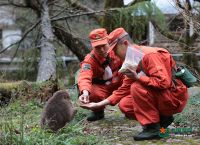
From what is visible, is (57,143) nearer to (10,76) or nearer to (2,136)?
(2,136)

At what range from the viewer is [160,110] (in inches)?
165

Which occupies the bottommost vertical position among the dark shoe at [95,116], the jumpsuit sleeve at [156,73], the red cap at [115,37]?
the dark shoe at [95,116]

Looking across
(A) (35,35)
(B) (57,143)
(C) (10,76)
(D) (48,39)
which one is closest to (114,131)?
(B) (57,143)

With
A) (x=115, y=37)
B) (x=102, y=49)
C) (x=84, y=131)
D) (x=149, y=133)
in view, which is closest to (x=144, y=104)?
(x=149, y=133)

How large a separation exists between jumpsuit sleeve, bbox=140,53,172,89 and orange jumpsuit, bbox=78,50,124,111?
0.98m

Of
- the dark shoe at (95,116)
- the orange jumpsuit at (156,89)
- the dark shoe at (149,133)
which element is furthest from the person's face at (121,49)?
the dark shoe at (95,116)

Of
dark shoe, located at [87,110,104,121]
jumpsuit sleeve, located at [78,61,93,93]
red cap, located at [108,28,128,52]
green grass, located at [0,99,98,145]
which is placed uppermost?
red cap, located at [108,28,128,52]

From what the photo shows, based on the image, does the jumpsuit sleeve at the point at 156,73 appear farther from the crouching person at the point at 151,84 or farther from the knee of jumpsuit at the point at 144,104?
the knee of jumpsuit at the point at 144,104

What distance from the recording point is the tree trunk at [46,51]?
34.3ft

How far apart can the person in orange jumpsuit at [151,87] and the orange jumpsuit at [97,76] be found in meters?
0.84

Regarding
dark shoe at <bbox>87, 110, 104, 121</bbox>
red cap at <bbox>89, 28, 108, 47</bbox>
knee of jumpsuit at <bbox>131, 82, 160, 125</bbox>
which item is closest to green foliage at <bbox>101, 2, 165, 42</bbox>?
dark shoe at <bbox>87, 110, 104, 121</bbox>

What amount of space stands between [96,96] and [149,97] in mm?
1308

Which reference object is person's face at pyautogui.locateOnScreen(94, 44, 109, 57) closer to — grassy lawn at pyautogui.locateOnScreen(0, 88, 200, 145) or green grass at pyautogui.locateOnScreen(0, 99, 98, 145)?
grassy lawn at pyautogui.locateOnScreen(0, 88, 200, 145)

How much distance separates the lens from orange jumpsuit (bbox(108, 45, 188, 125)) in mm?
3959
